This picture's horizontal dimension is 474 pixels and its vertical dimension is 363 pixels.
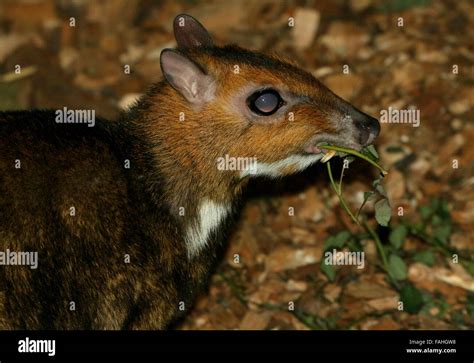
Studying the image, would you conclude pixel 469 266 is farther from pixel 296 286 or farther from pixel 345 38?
pixel 345 38

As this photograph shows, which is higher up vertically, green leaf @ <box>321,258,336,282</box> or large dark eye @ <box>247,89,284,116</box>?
large dark eye @ <box>247,89,284,116</box>

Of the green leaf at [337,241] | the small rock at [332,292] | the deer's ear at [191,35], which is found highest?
the deer's ear at [191,35]

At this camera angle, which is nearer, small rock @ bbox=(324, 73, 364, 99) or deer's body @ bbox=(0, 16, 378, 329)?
deer's body @ bbox=(0, 16, 378, 329)

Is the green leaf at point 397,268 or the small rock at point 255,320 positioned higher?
the green leaf at point 397,268

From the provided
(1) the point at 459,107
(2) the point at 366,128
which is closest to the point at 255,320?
(2) the point at 366,128

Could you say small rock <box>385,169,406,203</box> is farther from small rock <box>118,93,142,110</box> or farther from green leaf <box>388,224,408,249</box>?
small rock <box>118,93,142,110</box>

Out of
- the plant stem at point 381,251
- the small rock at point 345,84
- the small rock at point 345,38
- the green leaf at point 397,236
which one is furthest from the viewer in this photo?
the small rock at point 345,38

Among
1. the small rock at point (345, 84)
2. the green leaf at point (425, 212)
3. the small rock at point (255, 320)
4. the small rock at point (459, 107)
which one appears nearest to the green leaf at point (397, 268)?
the green leaf at point (425, 212)

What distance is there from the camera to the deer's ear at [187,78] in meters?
6.20

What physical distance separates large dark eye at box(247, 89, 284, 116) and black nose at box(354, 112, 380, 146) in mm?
623

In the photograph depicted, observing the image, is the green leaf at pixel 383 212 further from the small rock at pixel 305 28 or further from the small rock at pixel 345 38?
the small rock at pixel 305 28

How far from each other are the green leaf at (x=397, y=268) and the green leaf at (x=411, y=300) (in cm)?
22

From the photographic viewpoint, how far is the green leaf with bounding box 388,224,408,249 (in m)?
7.82

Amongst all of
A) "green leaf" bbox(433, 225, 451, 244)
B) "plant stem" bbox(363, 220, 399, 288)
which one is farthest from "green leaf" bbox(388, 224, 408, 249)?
"green leaf" bbox(433, 225, 451, 244)
